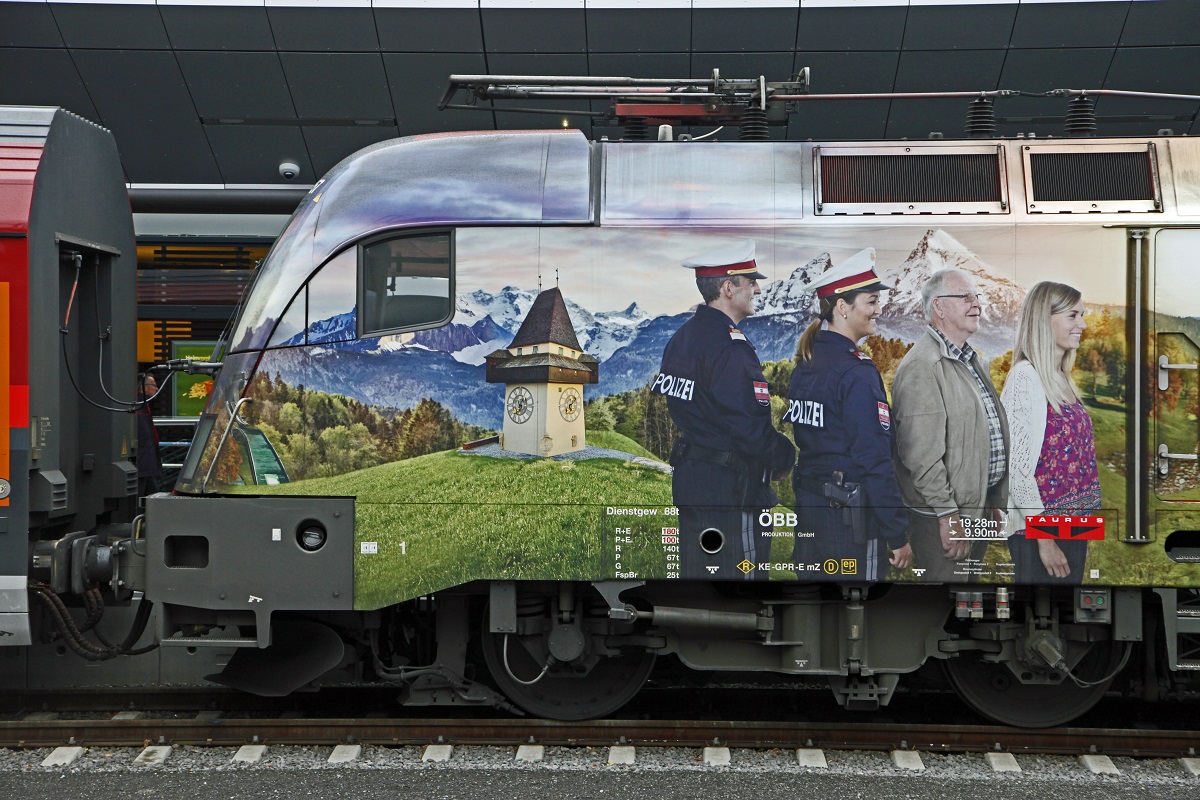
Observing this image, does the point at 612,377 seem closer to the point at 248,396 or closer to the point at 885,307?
the point at 885,307

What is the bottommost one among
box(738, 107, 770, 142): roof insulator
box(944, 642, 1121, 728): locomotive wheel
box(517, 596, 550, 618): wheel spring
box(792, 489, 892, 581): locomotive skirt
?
box(944, 642, 1121, 728): locomotive wheel

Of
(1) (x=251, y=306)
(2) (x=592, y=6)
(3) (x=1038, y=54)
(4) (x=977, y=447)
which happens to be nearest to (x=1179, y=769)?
(4) (x=977, y=447)

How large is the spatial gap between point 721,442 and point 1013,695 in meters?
2.50

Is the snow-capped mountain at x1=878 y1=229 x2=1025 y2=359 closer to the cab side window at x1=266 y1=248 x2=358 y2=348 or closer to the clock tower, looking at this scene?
the clock tower

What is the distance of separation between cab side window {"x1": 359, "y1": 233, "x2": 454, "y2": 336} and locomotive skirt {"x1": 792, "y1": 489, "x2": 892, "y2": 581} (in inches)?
87.5

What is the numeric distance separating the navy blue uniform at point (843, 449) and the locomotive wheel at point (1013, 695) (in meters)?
1.21

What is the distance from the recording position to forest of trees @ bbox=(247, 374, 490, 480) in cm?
582

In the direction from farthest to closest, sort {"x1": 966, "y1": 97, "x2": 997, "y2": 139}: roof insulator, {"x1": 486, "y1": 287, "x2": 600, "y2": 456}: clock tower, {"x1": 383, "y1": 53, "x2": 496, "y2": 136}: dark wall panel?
{"x1": 383, "y1": 53, "x2": 496, "y2": 136}: dark wall panel → {"x1": 966, "y1": 97, "x2": 997, "y2": 139}: roof insulator → {"x1": 486, "y1": 287, "x2": 600, "y2": 456}: clock tower

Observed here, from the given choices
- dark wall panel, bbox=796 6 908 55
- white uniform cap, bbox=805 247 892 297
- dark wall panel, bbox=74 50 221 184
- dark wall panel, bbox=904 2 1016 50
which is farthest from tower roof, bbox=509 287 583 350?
dark wall panel, bbox=74 50 221 184

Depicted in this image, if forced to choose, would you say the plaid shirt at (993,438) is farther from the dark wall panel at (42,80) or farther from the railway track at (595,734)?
the dark wall panel at (42,80)

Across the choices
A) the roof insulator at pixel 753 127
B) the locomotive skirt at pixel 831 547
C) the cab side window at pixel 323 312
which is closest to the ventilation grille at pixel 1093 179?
the roof insulator at pixel 753 127

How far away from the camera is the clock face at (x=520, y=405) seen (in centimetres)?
577

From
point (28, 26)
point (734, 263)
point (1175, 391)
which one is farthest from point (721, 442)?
point (28, 26)

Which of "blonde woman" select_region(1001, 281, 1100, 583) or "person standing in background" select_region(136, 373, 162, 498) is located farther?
"person standing in background" select_region(136, 373, 162, 498)
